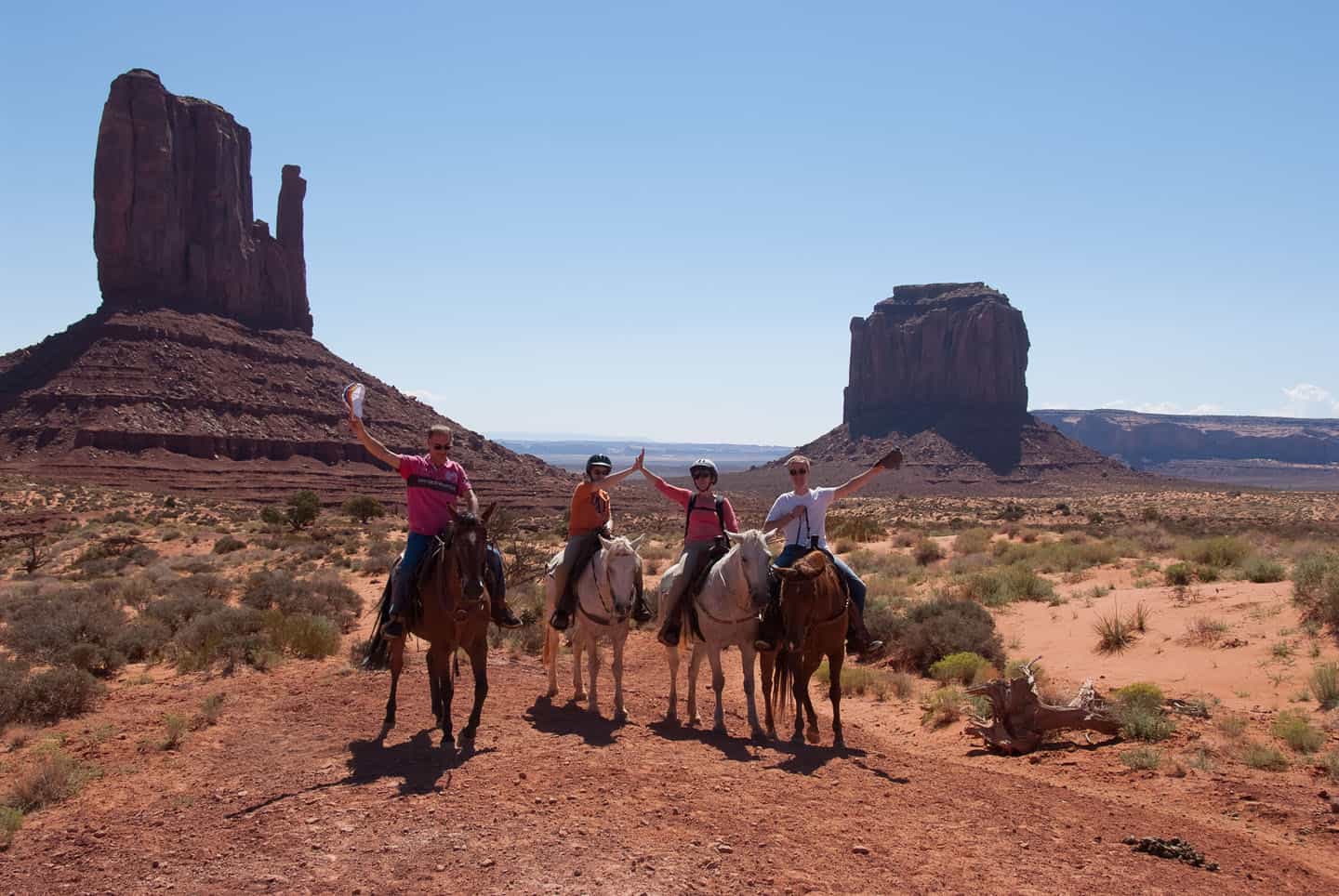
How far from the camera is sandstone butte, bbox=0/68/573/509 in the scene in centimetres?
6488

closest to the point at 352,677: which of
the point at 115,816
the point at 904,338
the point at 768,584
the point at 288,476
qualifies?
the point at 115,816

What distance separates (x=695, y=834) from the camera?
20.7ft

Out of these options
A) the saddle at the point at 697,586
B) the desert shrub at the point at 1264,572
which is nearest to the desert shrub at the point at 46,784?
the saddle at the point at 697,586

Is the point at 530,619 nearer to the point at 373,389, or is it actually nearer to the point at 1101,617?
the point at 1101,617

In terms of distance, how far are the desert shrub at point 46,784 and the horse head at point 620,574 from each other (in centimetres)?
518

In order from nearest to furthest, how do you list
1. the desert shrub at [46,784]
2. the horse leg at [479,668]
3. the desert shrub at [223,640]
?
the desert shrub at [46,784], the horse leg at [479,668], the desert shrub at [223,640]

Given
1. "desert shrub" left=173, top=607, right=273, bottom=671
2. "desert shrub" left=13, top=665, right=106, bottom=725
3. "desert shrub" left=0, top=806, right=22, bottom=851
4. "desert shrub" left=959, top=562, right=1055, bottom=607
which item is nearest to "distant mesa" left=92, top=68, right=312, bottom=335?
"desert shrub" left=173, top=607, right=273, bottom=671

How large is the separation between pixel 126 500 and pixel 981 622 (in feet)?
163

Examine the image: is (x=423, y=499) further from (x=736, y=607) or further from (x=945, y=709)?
(x=945, y=709)

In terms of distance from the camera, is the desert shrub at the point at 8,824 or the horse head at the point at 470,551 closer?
the desert shrub at the point at 8,824

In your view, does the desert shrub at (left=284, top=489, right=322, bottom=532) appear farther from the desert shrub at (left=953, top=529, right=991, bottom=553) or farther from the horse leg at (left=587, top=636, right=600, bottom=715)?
the horse leg at (left=587, top=636, right=600, bottom=715)

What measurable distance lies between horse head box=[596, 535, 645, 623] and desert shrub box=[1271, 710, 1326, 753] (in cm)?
688

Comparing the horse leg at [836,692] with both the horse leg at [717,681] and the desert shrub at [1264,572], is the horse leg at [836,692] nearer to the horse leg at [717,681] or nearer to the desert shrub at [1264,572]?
the horse leg at [717,681]

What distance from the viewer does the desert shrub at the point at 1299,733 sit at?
873 centimetres
